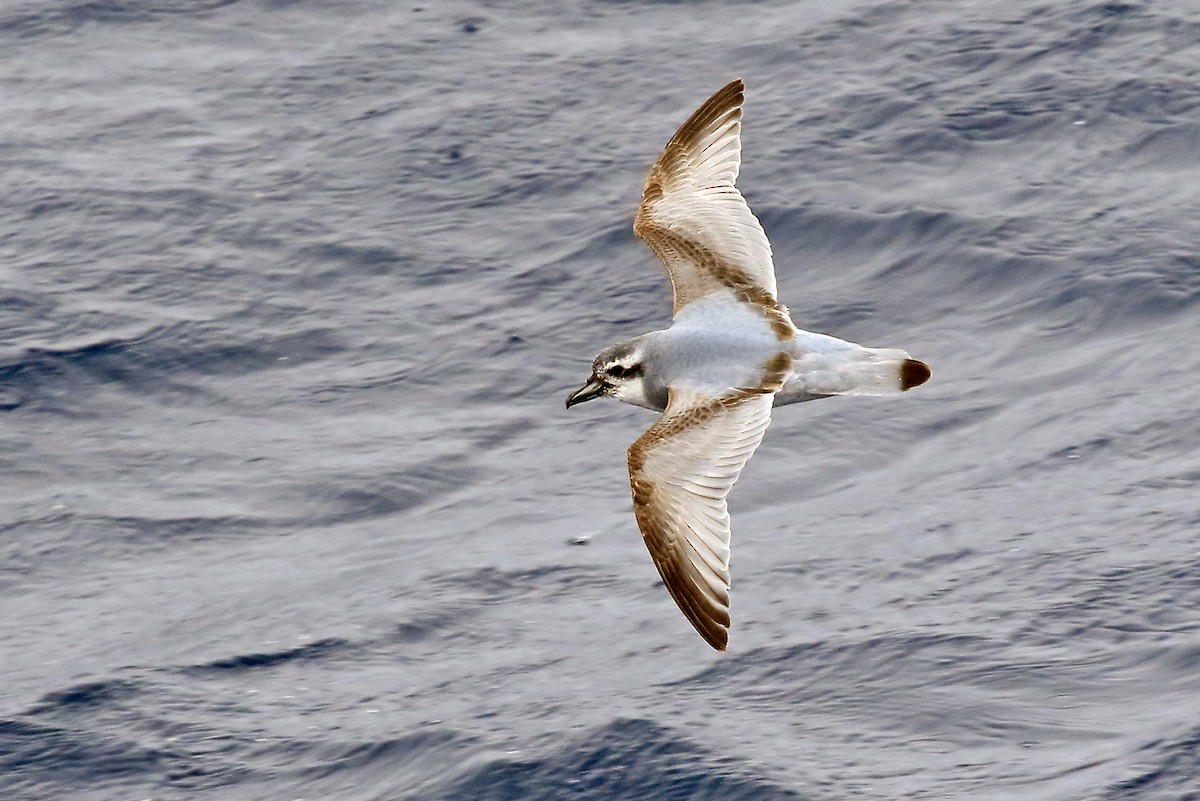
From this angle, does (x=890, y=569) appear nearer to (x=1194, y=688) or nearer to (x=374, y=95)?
(x=1194, y=688)

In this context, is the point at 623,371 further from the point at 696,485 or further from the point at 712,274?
the point at 696,485

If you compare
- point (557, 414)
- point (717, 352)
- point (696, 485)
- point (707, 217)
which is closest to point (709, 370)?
point (717, 352)

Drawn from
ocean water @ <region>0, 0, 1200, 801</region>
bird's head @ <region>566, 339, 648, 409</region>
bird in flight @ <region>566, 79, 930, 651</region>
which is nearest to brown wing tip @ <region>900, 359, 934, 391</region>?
bird in flight @ <region>566, 79, 930, 651</region>

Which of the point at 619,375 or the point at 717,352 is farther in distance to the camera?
the point at 619,375

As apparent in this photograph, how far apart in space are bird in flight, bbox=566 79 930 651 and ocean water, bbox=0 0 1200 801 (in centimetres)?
243

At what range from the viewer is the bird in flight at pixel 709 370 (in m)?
11.5

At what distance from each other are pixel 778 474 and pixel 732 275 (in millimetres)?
4077

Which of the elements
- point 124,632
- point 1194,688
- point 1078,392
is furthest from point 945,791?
point 124,632

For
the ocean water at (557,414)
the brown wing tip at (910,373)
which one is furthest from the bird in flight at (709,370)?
the ocean water at (557,414)

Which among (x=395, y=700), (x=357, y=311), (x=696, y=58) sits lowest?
(x=395, y=700)

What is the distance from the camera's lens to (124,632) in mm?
15859

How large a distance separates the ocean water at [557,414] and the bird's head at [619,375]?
252cm

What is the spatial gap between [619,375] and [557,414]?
5.04 metres

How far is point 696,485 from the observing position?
38.0ft
